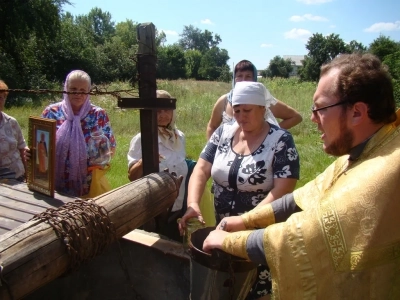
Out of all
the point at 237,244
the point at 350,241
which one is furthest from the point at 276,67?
the point at 350,241

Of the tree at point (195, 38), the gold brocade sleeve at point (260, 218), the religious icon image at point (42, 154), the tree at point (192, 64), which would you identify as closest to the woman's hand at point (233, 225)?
the gold brocade sleeve at point (260, 218)

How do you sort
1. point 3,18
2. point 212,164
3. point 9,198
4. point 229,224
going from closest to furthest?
point 229,224 < point 9,198 < point 212,164 < point 3,18

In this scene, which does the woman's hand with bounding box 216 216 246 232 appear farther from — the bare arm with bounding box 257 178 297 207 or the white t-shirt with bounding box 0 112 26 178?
the white t-shirt with bounding box 0 112 26 178

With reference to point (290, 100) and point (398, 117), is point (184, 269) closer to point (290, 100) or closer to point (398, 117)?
point (398, 117)

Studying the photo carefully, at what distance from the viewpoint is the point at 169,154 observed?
3959 millimetres

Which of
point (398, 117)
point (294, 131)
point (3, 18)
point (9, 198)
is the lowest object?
point (294, 131)

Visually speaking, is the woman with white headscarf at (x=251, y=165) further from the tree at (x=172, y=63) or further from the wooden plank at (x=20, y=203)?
the tree at (x=172, y=63)

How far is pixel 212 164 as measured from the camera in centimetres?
312

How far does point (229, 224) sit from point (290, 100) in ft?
52.8

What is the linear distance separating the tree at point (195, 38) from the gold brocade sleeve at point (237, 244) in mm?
113704

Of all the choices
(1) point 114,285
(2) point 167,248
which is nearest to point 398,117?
(2) point 167,248

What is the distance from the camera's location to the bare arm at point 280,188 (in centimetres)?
268

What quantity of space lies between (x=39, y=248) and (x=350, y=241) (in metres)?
1.27

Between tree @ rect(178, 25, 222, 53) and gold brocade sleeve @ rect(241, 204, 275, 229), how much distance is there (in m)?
113
